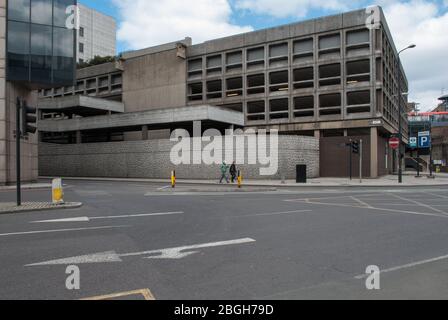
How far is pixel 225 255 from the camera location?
557cm

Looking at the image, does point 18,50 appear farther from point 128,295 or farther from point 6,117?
point 128,295

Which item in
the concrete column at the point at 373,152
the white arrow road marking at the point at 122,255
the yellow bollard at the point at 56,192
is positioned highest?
the concrete column at the point at 373,152

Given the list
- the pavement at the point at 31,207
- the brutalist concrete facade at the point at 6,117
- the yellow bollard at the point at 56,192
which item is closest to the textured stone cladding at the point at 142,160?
the brutalist concrete facade at the point at 6,117

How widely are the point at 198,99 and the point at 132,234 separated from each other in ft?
113

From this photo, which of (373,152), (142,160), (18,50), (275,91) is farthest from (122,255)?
(275,91)

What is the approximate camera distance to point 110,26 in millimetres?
91250

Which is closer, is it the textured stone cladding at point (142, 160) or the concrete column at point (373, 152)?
the textured stone cladding at point (142, 160)

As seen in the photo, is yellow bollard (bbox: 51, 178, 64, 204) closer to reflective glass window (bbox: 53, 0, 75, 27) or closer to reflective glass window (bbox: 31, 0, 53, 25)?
reflective glass window (bbox: 31, 0, 53, 25)

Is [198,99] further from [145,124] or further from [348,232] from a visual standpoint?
[348,232]

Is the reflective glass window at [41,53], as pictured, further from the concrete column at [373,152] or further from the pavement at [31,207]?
the concrete column at [373,152]

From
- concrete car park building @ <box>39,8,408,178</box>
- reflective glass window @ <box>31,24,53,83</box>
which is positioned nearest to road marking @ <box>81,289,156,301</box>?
reflective glass window @ <box>31,24,53,83</box>

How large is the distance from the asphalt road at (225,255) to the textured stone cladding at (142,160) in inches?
735

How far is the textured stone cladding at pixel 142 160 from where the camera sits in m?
29.2

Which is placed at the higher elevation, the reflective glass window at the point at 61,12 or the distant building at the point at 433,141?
the reflective glass window at the point at 61,12
